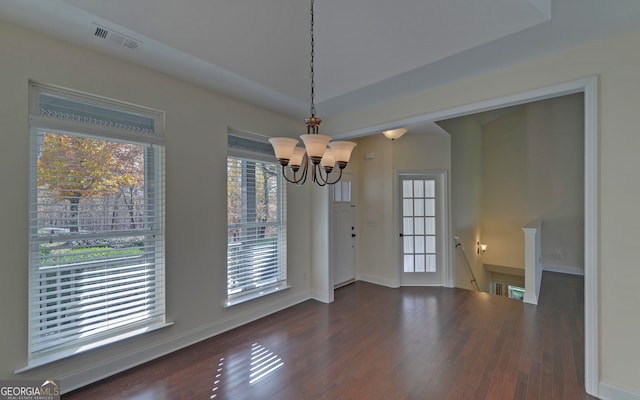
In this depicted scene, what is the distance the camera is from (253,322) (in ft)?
11.1

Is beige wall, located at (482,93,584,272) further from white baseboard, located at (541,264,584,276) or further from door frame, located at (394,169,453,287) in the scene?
door frame, located at (394,169,453,287)

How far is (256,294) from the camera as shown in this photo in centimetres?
348

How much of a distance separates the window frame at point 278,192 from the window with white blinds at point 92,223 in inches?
31.0

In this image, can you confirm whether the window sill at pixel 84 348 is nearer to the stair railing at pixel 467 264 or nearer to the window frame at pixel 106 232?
the window frame at pixel 106 232

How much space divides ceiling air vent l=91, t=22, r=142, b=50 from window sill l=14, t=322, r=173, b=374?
2.50 metres

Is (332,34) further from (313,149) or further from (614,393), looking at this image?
(614,393)

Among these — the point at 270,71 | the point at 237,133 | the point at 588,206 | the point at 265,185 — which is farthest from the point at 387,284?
the point at 270,71

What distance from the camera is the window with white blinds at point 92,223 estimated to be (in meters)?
2.03

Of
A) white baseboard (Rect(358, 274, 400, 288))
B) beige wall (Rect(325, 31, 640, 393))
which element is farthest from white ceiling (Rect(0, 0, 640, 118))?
white baseboard (Rect(358, 274, 400, 288))

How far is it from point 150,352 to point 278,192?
2.28m

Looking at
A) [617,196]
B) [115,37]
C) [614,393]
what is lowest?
[614,393]

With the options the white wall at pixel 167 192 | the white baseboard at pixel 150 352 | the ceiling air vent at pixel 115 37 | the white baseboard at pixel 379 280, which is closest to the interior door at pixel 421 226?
the white baseboard at pixel 379 280

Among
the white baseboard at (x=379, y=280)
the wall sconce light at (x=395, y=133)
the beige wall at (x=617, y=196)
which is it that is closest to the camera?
the beige wall at (x=617, y=196)

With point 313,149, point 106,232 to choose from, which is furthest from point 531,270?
point 106,232
